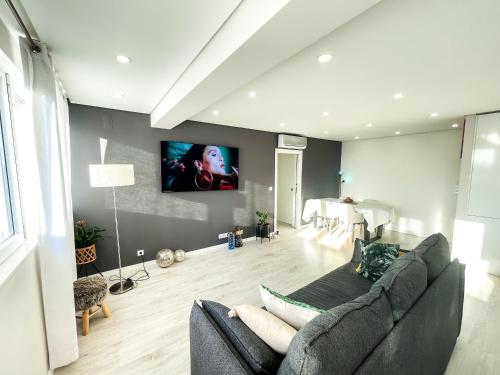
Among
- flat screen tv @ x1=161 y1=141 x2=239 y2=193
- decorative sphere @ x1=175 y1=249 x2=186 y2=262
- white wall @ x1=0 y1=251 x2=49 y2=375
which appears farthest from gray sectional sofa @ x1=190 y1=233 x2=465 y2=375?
flat screen tv @ x1=161 y1=141 x2=239 y2=193

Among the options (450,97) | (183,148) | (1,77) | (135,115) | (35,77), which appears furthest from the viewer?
(183,148)

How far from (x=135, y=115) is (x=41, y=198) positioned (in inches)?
80.7

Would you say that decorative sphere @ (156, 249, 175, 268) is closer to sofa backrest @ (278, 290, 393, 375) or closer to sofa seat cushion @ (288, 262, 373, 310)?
sofa seat cushion @ (288, 262, 373, 310)

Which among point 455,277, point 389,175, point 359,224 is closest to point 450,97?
point 455,277

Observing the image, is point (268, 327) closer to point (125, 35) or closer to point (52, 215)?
point (52, 215)

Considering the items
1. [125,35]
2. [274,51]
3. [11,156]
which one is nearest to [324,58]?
[274,51]

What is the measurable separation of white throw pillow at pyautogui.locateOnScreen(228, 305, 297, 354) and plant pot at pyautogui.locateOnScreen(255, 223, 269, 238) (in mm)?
3376

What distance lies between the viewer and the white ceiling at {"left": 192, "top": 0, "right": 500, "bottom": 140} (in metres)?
1.22

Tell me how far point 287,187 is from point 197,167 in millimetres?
2990

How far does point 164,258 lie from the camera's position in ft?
10.7

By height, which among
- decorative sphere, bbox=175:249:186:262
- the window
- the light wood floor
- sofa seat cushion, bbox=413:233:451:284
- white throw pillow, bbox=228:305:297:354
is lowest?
the light wood floor

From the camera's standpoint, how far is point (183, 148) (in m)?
3.55

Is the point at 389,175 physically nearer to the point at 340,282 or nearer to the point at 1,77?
the point at 340,282

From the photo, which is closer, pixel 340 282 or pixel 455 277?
pixel 455 277
